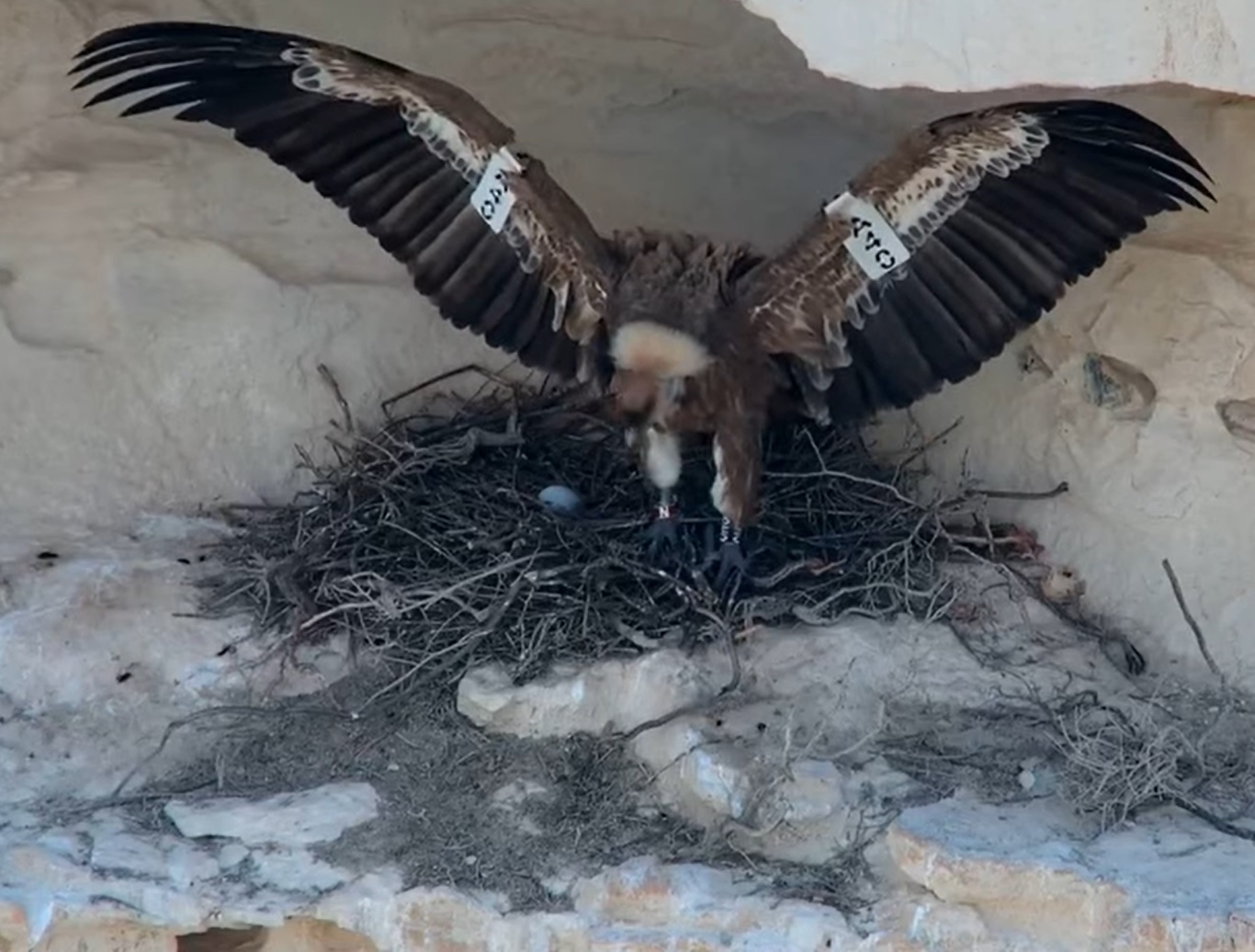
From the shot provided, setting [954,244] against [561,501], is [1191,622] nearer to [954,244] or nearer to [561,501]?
[954,244]

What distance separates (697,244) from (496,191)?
29 centimetres

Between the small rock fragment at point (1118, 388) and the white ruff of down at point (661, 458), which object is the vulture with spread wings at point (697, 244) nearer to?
the white ruff of down at point (661, 458)

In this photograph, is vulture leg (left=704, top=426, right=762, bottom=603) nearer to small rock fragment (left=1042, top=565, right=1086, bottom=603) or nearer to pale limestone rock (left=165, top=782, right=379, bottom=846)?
small rock fragment (left=1042, top=565, right=1086, bottom=603)

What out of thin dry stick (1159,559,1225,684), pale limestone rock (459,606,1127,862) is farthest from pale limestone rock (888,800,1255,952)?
thin dry stick (1159,559,1225,684)

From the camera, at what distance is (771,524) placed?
2.76 metres

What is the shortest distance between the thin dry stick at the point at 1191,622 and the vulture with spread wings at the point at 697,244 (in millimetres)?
343

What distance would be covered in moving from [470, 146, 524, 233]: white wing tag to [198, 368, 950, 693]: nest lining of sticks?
1.11ft

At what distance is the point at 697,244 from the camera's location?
2.70 m

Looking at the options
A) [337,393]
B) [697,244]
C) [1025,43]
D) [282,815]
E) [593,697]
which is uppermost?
[1025,43]

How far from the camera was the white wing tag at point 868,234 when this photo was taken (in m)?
2.46

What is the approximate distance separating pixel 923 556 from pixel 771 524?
237mm

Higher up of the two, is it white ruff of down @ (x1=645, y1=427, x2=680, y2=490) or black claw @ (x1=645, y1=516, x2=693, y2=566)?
white ruff of down @ (x1=645, y1=427, x2=680, y2=490)

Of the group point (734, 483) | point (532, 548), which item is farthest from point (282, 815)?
point (734, 483)

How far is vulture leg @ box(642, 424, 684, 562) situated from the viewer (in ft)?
8.79
